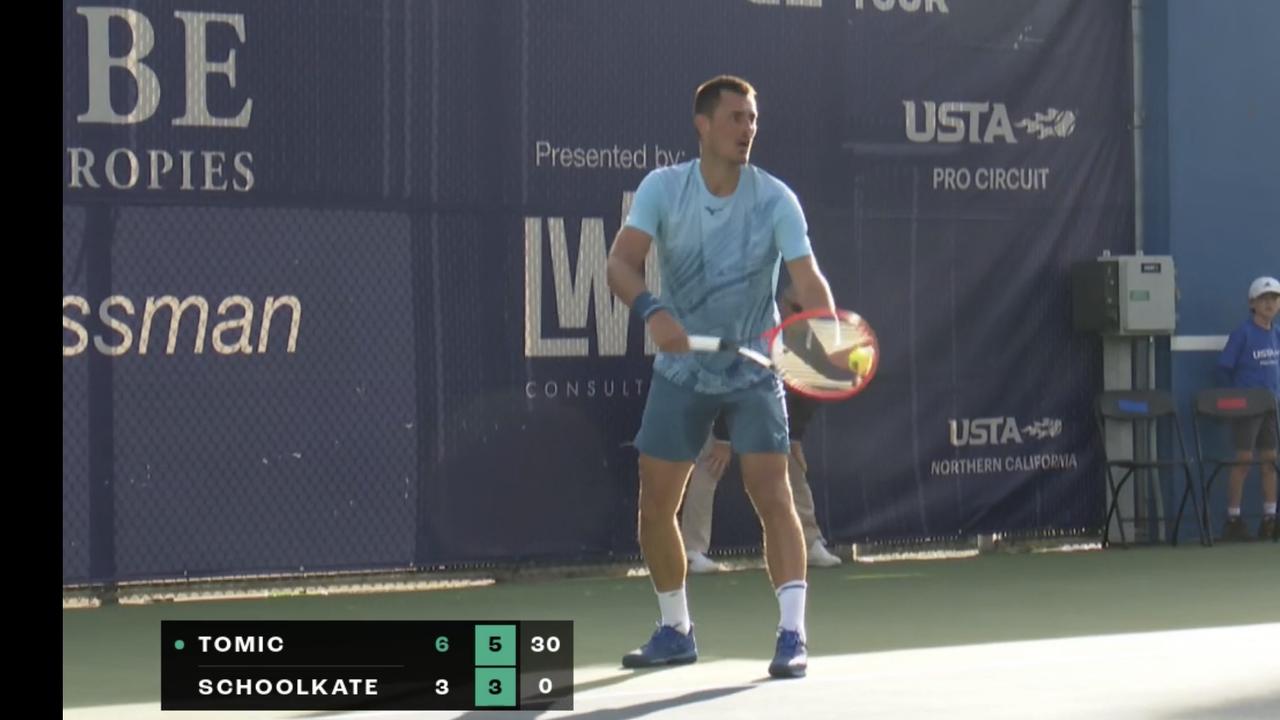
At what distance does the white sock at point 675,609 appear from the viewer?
8.59 metres

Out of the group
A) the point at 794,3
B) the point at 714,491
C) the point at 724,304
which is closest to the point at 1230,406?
the point at 714,491

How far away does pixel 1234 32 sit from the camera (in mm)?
15250

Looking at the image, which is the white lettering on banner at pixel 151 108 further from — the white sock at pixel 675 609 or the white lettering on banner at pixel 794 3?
the white sock at pixel 675 609

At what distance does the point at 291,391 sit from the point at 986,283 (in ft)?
14.6

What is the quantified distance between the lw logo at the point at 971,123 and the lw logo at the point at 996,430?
5.44 feet

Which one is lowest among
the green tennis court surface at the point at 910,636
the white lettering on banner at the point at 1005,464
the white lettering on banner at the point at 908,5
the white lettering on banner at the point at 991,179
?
the green tennis court surface at the point at 910,636

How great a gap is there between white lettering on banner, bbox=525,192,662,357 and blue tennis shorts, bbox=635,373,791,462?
13.8 feet

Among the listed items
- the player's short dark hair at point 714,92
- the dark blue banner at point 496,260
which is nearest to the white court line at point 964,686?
the player's short dark hair at point 714,92

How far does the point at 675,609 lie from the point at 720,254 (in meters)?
1.30

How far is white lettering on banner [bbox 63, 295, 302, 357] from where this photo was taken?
11.5 meters

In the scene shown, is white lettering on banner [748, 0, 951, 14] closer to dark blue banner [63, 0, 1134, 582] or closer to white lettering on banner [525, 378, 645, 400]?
dark blue banner [63, 0, 1134, 582]

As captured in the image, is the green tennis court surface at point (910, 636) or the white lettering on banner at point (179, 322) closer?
the green tennis court surface at point (910, 636)

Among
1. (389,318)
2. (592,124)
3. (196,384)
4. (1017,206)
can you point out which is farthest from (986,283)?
(196,384)

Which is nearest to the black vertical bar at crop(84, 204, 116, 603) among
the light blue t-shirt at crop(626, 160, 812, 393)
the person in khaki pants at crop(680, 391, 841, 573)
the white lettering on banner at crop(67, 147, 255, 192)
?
the white lettering on banner at crop(67, 147, 255, 192)
